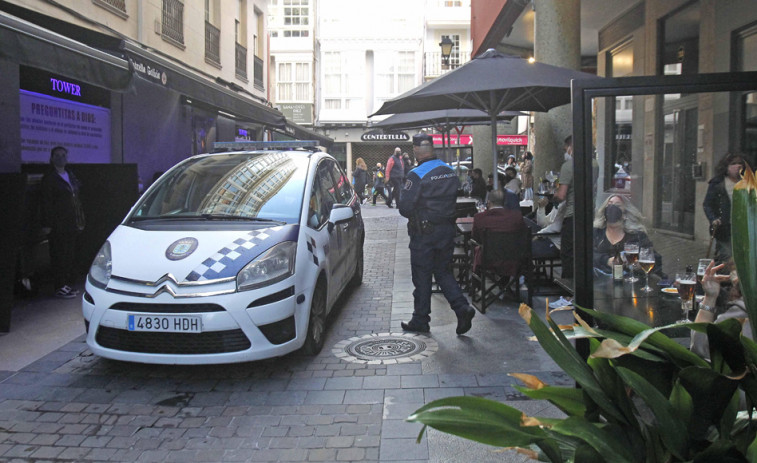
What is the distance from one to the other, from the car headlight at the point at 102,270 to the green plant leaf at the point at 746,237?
4.47 meters

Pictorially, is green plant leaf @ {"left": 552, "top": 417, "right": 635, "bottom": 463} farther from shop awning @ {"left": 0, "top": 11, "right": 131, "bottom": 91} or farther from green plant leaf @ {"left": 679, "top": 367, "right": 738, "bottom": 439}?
shop awning @ {"left": 0, "top": 11, "right": 131, "bottom": 91}

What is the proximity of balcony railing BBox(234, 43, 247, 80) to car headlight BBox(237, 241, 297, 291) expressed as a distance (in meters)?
16.1

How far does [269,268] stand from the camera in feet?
16.1

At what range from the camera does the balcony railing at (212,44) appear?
17.2m

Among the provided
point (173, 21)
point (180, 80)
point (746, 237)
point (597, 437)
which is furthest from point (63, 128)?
point (746, 237)

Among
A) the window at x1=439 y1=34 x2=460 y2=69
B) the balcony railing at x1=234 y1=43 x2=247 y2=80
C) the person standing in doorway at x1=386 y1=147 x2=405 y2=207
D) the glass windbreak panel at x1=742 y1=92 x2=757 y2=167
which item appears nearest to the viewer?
the glass windbreak panel at x1=742 y1=92 x2=757 y2=167

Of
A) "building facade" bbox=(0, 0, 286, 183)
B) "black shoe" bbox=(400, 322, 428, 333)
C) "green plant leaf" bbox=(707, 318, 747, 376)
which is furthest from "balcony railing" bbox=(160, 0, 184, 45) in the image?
"green plant leaf" bbox=(707, 318, 747, 376)

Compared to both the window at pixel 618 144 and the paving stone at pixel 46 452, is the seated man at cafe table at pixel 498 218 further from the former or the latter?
the paving stone at pixel 46 452

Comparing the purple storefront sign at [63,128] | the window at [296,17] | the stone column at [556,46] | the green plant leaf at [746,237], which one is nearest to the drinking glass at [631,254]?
the green plant leaf at [746,237]

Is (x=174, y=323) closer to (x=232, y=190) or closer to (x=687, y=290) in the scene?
(x=232, y=190)

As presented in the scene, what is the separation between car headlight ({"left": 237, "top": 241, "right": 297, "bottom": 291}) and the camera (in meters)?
4.75

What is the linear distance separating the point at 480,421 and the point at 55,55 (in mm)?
6187

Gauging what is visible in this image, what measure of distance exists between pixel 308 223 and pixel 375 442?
7.56ft

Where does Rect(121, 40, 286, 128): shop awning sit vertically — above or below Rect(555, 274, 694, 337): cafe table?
above
